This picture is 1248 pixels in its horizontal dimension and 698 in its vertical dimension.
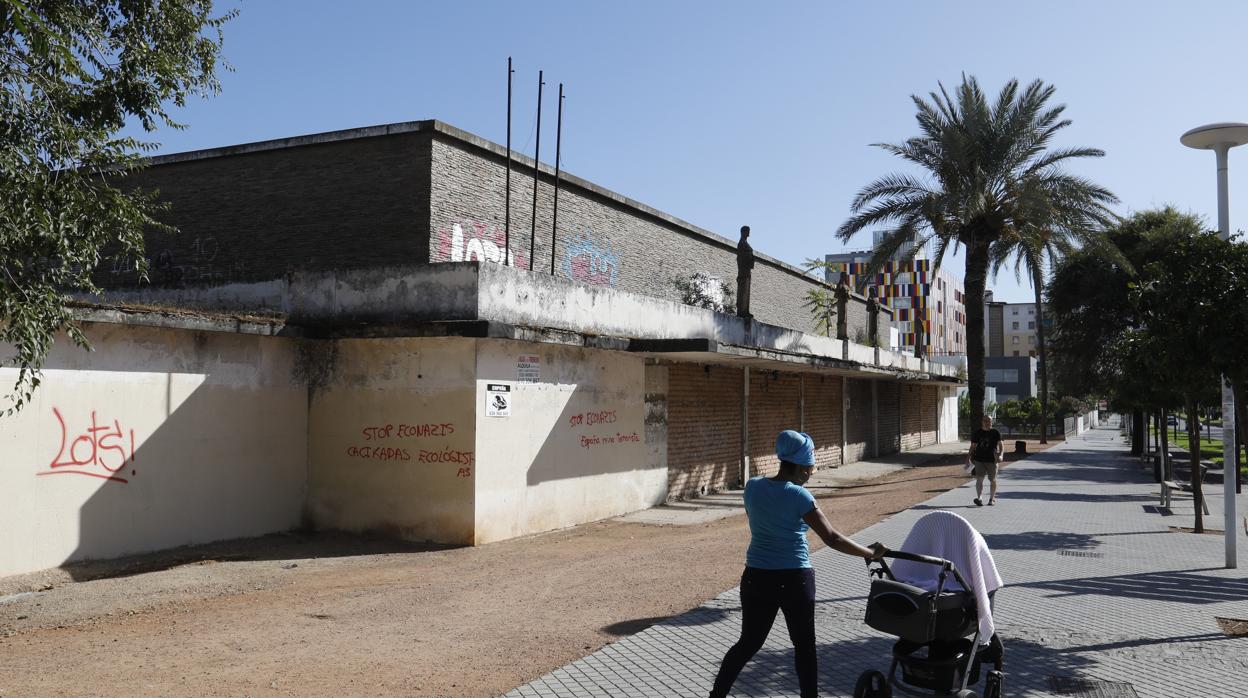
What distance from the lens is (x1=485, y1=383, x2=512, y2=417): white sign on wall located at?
1149 cm

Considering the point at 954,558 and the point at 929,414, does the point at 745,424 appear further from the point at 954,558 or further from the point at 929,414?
the point at 929,414

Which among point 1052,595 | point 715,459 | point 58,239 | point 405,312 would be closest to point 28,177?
point 58,239

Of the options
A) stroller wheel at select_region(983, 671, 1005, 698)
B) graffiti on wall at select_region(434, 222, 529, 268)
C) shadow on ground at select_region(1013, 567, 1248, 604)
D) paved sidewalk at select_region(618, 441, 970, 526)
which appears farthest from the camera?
graffiti on wall at select_region(434, 222, 529, 268)

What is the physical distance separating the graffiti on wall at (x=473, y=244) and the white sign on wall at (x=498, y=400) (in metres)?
3.76

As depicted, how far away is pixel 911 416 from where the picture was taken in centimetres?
3644

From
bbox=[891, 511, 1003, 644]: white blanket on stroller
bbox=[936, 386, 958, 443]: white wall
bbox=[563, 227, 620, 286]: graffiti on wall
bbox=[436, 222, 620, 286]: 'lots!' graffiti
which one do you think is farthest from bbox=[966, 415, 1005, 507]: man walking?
bbox=[936, 386, 958, 443]: white wall

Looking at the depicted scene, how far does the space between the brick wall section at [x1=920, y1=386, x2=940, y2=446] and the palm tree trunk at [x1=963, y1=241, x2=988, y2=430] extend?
616 inches

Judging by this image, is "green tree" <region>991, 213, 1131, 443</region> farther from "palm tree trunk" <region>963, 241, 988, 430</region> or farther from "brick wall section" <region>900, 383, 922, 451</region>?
"brick wall section" <region>900, 383, 922, 451</region>

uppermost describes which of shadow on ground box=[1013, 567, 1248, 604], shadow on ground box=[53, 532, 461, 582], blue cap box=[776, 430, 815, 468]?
blue cap box=[776, 430, 815, 468]

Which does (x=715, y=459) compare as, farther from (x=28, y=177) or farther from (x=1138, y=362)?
(x=28, y=177)

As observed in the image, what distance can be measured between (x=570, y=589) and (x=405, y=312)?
15.2ft

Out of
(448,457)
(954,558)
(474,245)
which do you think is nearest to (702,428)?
(474,245)

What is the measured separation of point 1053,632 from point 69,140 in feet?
28.6

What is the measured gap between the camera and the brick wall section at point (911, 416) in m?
34.8
